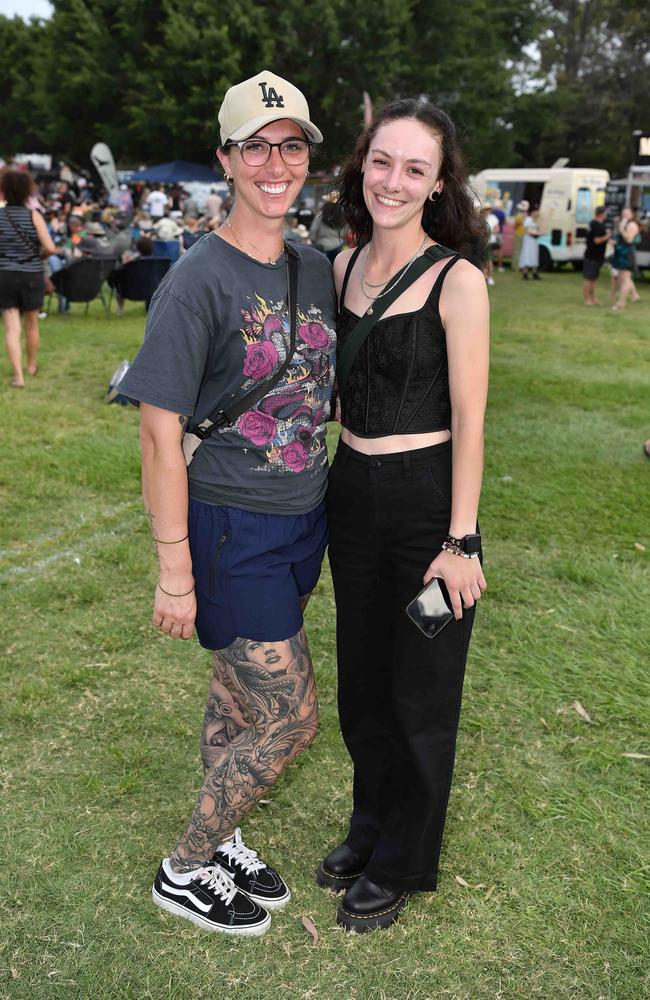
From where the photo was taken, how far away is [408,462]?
2330 mm

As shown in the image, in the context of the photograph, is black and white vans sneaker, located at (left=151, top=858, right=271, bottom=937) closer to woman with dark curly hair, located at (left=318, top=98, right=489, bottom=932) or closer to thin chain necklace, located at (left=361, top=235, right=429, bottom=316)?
woman with dark curly hair, located at (left=318, top=98, right=489, bottom=932)

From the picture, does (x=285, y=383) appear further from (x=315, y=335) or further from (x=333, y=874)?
(x=333, y=874)

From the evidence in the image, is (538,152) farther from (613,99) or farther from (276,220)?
(276,220)

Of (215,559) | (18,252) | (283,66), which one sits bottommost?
(215,559)

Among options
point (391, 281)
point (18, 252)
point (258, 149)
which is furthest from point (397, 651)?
point (18, 252)

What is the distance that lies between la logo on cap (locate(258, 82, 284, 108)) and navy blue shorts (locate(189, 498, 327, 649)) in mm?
993

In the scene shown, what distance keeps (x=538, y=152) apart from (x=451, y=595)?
175 ft

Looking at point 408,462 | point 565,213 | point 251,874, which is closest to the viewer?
point 408,462

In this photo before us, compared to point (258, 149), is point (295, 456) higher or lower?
lower

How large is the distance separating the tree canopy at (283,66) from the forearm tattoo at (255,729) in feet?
112

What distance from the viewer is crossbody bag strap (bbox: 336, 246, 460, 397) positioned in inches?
89.3

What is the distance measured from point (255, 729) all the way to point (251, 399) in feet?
2.95

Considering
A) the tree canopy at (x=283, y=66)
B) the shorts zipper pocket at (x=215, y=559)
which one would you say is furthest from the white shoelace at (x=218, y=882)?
the tree canopy at (x=283, y=66)

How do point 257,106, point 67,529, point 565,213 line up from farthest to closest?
point 565,213 < point 67,529 < point 257,106
